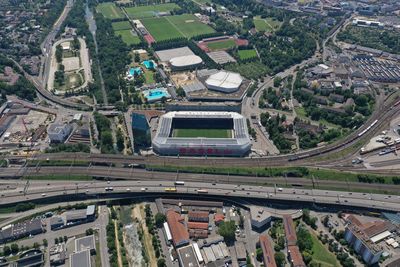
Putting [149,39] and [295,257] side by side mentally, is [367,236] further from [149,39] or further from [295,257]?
[149,39]

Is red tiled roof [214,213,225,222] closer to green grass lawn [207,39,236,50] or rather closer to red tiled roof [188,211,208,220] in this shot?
red tiled roof [188,211,208,220]

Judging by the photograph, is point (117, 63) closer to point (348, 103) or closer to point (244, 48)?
point (244, 48)

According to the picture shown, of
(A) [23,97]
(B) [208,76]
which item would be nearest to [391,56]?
(B) [208,76]

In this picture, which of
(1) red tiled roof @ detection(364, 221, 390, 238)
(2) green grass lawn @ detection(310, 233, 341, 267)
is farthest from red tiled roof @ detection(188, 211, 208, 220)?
(1) red tiled roof @ detection(364, 221, 390, 238)

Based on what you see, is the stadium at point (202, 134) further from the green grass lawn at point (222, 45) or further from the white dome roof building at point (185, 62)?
the green grass lawn at point (222, 45)

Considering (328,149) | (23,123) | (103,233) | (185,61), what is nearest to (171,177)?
(103,233)

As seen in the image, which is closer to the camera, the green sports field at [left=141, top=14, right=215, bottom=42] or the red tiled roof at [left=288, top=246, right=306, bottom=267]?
the red tiled roof at [left=288, top=246, right=306, bottom=267]

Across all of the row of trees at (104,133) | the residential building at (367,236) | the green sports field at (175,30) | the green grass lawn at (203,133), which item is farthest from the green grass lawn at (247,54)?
the residential building at (367,236)

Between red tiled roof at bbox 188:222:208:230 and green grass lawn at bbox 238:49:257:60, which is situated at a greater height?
red tiled roof at bbox 188:222:208:230
